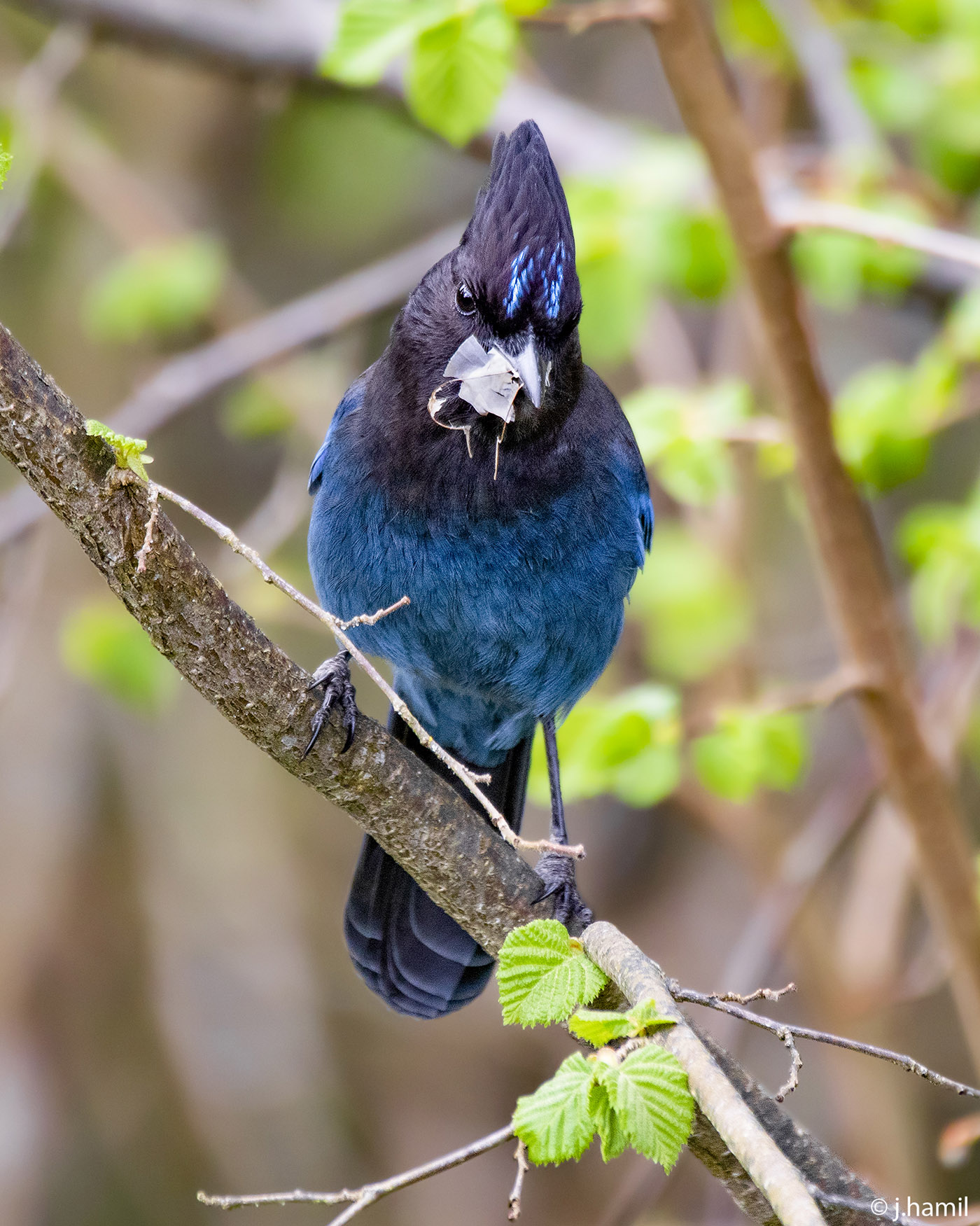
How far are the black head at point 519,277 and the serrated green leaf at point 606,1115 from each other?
1.29m

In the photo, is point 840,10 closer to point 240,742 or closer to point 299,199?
point 299,199

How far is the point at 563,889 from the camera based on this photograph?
2.59 meters

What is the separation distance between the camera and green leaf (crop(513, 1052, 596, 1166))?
1426mm

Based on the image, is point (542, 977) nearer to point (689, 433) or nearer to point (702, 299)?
point (689, 433)

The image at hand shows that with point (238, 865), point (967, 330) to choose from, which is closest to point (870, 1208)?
point (967, 330)

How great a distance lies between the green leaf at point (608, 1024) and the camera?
4.83ft

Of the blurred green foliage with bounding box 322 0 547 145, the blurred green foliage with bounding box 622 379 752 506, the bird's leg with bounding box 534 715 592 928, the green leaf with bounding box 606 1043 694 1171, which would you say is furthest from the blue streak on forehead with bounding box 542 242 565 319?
the green leaf with bounding box 606 1043 694 1171

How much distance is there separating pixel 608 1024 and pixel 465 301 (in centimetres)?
146

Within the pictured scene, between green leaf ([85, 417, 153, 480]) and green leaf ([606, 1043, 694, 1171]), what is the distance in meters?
0.88

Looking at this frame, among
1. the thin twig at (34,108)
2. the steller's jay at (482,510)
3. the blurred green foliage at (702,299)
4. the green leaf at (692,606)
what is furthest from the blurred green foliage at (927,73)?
the thin twig at (34,108)

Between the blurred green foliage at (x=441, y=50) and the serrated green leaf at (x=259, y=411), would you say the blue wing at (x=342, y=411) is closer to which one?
the blurred green foliage at (x=441, y=50)

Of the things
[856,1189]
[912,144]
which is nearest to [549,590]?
[856,1189]

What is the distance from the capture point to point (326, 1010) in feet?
18.4

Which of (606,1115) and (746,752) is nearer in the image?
(606,1115)
